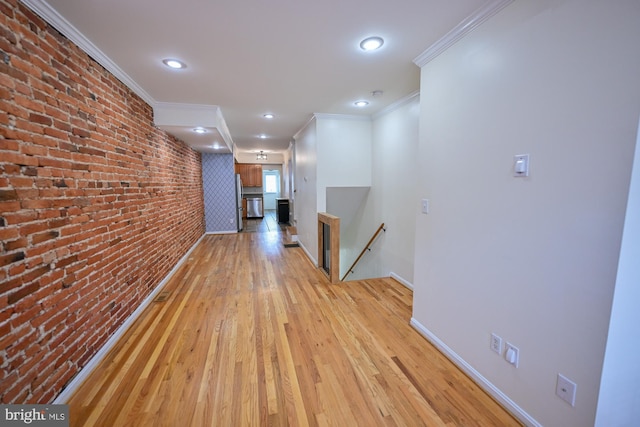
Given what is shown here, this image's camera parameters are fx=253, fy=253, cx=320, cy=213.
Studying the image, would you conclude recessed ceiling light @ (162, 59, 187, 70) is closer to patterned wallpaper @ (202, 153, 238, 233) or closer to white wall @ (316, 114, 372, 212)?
white wall @ (316, 114, 372, 212)

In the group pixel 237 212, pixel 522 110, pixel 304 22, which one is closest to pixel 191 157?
pixel 237 212

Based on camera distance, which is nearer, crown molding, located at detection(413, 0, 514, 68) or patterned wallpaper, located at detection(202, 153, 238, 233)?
crown molding, located at detection(413, 0, 514, 68)

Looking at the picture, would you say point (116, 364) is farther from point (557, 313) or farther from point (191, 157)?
point (191, 157)

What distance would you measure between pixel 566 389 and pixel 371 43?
7.88 feet

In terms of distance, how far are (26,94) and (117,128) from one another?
1.02 meters

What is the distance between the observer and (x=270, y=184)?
39.6ft

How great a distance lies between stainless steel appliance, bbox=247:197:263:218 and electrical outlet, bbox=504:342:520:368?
9179 mm

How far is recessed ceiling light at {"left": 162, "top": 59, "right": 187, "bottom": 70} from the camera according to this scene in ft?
7.15

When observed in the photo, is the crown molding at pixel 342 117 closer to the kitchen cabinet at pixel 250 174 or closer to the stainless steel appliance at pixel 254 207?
the kitchen cabinet at pixel 250 174

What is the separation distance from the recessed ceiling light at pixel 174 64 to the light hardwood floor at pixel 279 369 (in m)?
2.42

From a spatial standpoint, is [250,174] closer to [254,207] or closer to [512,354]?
[254,207]

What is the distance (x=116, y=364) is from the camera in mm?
1923

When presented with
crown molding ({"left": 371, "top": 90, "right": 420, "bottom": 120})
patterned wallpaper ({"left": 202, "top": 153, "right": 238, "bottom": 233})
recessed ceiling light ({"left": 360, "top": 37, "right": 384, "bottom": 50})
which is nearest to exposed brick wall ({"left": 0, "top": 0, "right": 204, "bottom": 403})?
recessed ceiling light ({"left": 360, "top": 37, "right": 384, "bottom": 50})

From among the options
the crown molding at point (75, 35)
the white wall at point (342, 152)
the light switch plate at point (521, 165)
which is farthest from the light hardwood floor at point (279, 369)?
the crown molding at point (75, 35)
